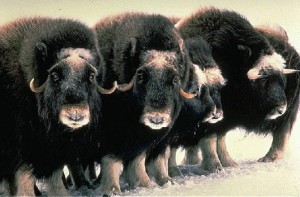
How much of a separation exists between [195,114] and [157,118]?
1.10 meters

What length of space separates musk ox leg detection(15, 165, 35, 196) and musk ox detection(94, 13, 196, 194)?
73 cm

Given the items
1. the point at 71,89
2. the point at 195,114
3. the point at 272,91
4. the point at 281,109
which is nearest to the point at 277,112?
the point at 281,109

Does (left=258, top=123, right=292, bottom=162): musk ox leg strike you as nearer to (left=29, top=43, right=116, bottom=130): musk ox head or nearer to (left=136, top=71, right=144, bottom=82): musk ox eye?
(left=136, top=71, right=144, bottom=82): musk ox eye

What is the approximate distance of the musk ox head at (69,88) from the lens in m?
6.34

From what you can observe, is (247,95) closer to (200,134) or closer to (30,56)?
(200,134)

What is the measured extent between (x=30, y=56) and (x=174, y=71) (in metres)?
1.32

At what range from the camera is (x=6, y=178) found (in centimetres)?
678

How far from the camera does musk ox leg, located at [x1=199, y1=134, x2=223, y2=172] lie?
8461 mm

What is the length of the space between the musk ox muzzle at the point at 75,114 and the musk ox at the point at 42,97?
0.09 m

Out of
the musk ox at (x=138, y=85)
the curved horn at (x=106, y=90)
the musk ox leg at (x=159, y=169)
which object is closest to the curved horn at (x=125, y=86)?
the musk ox at (x=138, y=85)

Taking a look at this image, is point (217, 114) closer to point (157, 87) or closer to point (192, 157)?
point (192, 157)

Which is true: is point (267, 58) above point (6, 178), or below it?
above

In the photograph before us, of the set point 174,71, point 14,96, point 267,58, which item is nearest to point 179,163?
point 267,58

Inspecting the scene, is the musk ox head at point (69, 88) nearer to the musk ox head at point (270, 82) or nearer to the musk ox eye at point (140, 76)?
the musk ox eye at point (140, 76)
